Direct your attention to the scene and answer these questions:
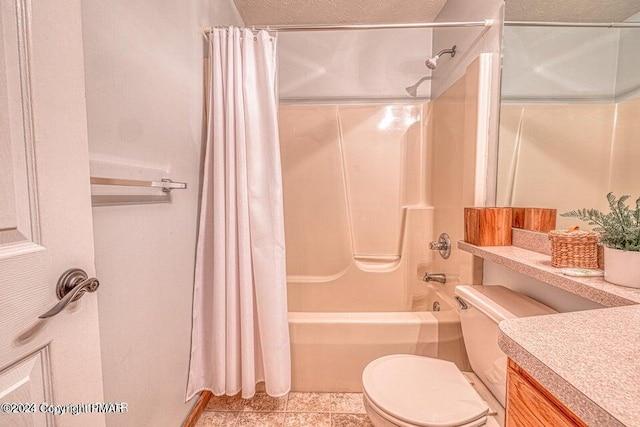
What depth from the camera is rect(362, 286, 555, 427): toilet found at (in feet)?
2.96

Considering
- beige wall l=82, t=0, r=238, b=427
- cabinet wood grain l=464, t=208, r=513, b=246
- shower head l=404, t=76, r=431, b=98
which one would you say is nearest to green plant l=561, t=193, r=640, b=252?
cabinet wood grain l=464, t=208, r=513, b=246

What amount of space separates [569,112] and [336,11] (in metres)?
1.70

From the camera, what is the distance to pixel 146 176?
3.28 ft

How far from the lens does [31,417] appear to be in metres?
0.46

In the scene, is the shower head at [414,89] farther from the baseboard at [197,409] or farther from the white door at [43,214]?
the baseboard at [197,409]

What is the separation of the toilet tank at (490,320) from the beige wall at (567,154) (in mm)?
335

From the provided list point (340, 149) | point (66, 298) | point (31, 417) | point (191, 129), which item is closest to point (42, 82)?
point (66, 298)

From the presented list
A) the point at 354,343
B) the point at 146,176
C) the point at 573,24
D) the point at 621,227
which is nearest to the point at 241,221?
the point at 146,176

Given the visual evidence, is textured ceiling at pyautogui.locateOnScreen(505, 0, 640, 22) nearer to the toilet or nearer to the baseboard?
the toilet

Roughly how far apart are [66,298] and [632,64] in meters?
1.47

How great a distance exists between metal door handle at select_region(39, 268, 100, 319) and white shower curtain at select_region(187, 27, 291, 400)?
2.47ft

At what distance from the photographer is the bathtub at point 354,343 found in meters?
1.53

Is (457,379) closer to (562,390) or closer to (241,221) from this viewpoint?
(562,390)

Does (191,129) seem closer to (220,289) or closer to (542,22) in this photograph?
(220,289)
